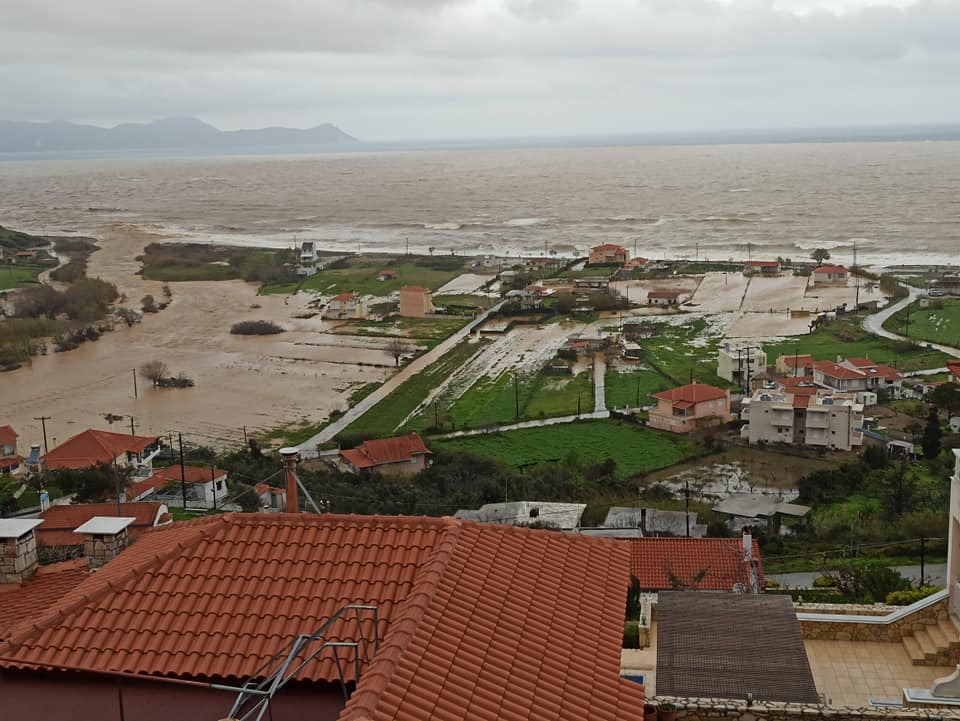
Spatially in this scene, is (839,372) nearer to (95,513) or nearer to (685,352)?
(685,352)

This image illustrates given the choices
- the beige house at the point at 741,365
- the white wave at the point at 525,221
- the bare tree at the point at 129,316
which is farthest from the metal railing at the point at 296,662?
the white wave at the point at 525,221

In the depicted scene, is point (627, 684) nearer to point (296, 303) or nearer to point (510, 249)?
point (296, 303)

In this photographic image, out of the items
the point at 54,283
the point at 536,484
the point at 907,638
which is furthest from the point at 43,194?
the point at 907,638

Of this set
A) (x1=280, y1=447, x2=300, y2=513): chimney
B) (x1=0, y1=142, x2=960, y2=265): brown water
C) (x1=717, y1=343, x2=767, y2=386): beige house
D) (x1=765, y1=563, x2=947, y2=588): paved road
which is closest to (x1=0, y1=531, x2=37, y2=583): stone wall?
(x1=280, y1=447, x2=300, y2=513): chimney

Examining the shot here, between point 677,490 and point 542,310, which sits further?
point 542,310

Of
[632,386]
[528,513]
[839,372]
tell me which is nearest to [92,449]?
[528,513]
